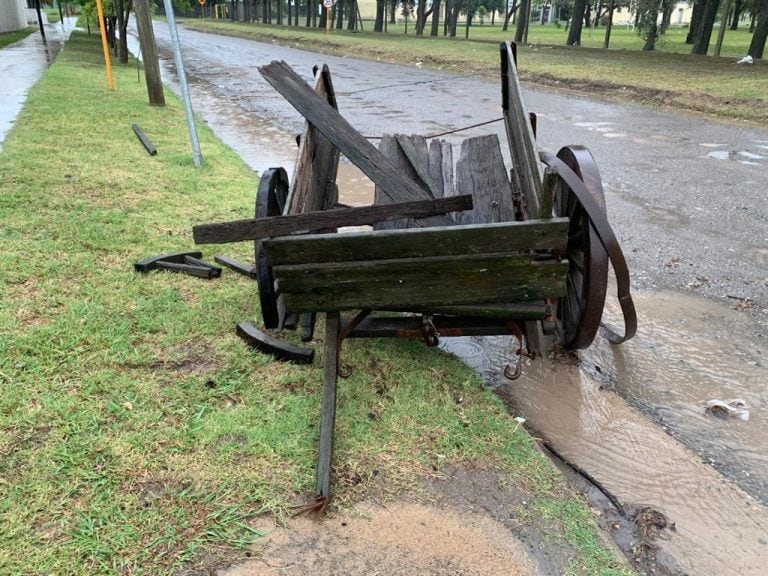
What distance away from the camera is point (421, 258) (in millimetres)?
2533

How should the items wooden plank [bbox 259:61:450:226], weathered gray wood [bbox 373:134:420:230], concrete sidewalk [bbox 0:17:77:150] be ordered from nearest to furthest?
wooden plank [bbox 259:61:450:226]
weathered gray wood [bbox 373:134:420:230]
concrete sidewalk [bbox 0:17:77:150]

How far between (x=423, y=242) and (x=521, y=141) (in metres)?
1.45

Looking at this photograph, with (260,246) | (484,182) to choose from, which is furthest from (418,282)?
(484,182)

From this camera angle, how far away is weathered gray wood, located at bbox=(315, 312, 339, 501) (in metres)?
2.42

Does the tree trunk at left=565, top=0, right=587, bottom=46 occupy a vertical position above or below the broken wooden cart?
above

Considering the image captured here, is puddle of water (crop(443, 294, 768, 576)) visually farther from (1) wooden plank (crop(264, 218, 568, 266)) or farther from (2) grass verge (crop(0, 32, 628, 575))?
(1) wooden plank (crop(264, 218, 568, 266))

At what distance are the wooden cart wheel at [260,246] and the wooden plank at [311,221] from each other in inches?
6.1

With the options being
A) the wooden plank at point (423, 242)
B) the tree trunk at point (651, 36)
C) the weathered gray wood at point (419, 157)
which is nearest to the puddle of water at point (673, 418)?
the wooden plank at point (423, 242)

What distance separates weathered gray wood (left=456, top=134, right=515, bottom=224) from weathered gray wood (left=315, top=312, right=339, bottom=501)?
1.42 meters

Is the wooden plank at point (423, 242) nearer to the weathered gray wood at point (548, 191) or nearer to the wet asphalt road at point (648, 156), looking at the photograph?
the weathered gray wood at point (548, 191)

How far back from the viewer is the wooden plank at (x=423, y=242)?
8.03 feet

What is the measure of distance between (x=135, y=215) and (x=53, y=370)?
2705 millimetres

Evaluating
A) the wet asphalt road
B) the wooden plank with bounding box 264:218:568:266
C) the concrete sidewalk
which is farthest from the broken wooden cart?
the concrete sidewalk

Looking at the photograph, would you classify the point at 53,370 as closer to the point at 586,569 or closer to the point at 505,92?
the point at 586,569
